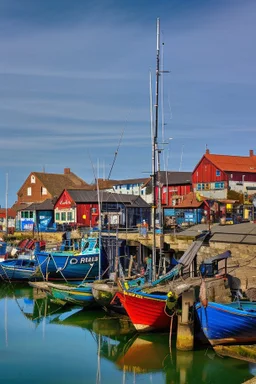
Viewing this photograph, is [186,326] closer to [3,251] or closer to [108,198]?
[3,251]

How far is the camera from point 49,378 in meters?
17.4

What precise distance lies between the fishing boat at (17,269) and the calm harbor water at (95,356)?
881cm

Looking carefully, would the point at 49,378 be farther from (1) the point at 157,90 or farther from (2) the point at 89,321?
(1) the point at 157,90

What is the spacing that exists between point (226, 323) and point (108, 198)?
3029 cm

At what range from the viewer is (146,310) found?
2064 centimetres

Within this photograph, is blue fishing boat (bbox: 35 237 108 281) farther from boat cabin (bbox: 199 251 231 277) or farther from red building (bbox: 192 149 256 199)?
red building (bbox: 192 149 256 199)

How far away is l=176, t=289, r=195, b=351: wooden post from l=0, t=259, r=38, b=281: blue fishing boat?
18459mm

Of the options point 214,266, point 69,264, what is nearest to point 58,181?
point 69,264

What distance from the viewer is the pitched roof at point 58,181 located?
7638 cm

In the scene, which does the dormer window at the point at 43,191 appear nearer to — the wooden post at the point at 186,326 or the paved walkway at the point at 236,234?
the paved walkway at the point at 236,234

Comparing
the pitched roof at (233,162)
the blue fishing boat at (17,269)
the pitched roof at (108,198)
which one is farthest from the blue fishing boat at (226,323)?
the pitched roof at (233,162)

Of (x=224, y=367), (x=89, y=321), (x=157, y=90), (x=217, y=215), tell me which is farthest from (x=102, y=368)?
(x=217, y=215)

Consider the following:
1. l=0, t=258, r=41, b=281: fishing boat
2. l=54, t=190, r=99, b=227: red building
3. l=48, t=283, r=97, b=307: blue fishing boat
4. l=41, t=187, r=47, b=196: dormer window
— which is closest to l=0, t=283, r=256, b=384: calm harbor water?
l=48, t=283, r=97, b=307: blue fishing boat

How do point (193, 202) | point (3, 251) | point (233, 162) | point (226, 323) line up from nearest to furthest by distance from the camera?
point (226, 323) < point (3, 251) < point (193, 202) < point (233, 162)
